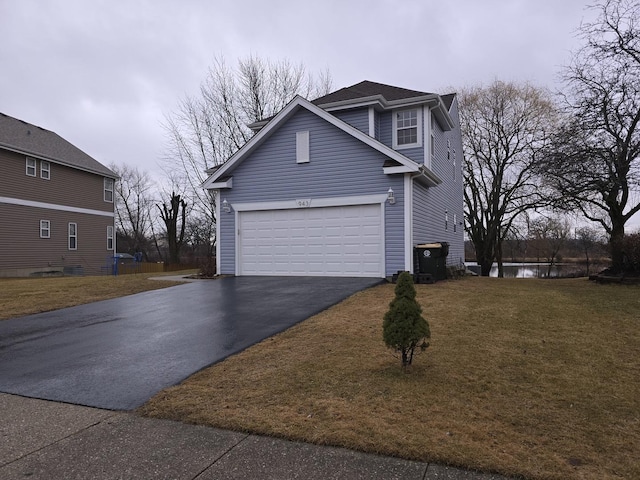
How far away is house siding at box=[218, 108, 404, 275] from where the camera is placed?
1188cm

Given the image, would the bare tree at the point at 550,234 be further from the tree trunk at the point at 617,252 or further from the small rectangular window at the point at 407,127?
the small rectangular window at the point at 407,127

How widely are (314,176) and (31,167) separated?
1764 centimetres

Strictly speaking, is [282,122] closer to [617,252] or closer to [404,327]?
[404,327]

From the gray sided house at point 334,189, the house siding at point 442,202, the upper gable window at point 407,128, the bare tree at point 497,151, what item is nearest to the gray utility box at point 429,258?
the gray sided house at point 334,189

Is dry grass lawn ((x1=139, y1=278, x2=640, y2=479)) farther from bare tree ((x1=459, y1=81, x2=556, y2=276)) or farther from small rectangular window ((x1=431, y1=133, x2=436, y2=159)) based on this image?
bare tree ((x1=459, y1=81, x2=556, y2=276))

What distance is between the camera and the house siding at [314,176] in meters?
11.9

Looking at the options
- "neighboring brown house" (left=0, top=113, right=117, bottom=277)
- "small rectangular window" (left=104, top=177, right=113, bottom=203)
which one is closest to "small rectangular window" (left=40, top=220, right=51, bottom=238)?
"neighboring brown house" (left=0, top=113, right=117, bottom=277)

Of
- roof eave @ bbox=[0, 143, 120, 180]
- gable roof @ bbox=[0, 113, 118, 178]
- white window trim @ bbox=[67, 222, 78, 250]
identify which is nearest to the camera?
roof eave @ bbox=[0, 143, 120, 180]

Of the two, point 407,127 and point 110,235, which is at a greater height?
point 407,127

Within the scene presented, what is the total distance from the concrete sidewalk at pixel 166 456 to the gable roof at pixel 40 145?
72.9ft

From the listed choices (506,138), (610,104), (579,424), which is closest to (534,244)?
(506,138)

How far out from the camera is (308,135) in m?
13.1

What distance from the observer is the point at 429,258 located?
11758 mm

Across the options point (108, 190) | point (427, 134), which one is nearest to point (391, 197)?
point (427, 134)
